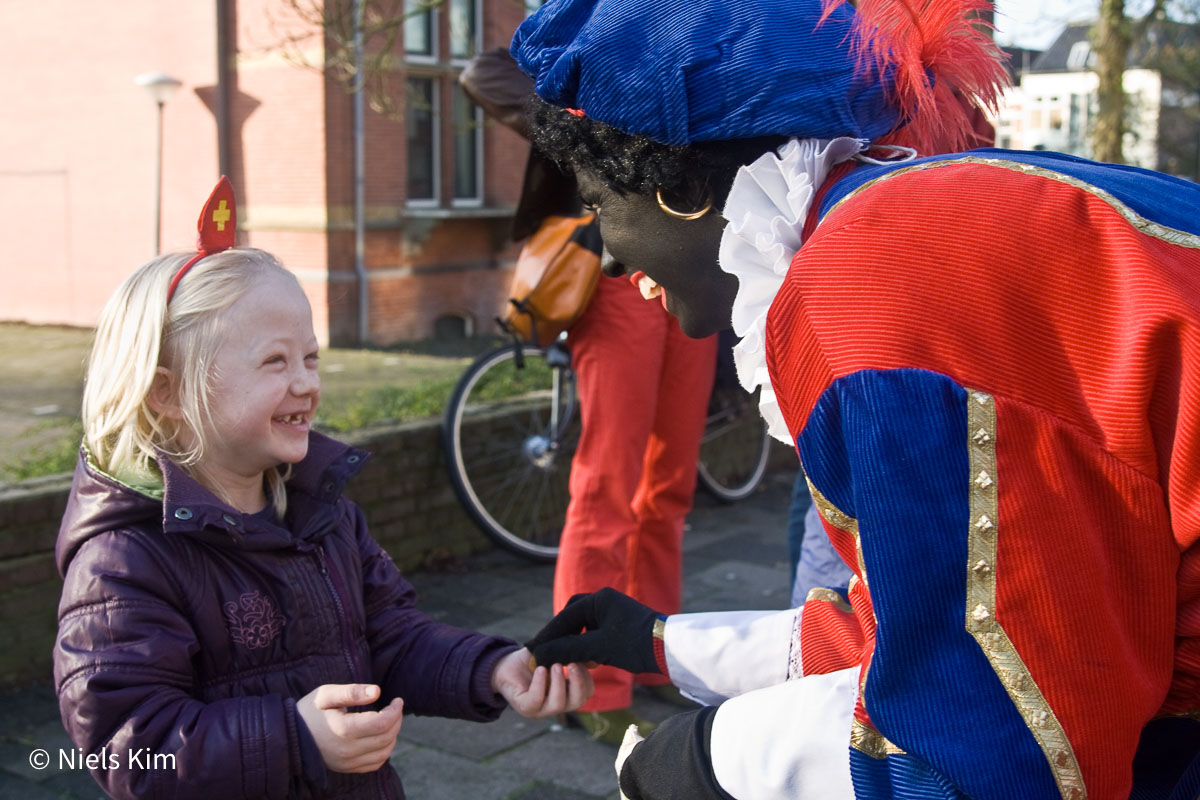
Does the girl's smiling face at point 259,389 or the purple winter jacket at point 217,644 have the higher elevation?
the girl's smiling face at point 259,389

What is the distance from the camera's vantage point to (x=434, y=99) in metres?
13.1

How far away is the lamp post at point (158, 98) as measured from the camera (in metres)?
11.4

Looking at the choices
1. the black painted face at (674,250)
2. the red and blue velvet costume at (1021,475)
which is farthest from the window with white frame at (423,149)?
the red and blue velvet costume at (1021,475)

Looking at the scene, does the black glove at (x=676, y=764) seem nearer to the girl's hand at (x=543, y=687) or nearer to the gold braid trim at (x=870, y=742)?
the gold braid trim at (x=870, y=742)

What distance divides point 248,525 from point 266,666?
0.22 meters

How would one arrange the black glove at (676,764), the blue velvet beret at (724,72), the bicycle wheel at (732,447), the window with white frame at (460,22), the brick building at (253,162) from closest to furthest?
the black glove at (676,764)
the blue velvet beret at (724,72)
the bicycle wheel at (732,447)
the brick building at (253,162)
the window with white frame at (460,22)

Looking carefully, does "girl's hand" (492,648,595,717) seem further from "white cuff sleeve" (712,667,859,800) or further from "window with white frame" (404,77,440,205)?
"window with white frame" (404,77,440,205)

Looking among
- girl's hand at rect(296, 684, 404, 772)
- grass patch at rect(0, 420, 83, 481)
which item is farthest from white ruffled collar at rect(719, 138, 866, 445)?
grass patch at rect(0, 420, 83, 481)

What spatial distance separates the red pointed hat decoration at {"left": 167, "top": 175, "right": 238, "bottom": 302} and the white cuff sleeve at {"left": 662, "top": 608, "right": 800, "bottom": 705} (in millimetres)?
993

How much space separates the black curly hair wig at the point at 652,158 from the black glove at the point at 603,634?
24.5 inches

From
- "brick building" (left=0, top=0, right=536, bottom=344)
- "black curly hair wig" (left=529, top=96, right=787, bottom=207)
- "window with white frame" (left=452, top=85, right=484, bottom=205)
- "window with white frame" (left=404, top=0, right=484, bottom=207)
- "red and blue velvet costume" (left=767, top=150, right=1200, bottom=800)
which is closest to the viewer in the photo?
"red and blue velvet costume" (left=767, top=150, right=1200, bottom=800)

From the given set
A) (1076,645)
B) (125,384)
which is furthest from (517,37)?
(1076,645)

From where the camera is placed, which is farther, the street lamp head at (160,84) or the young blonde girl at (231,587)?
the street lamp head at (160,84)

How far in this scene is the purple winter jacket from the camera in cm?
171
